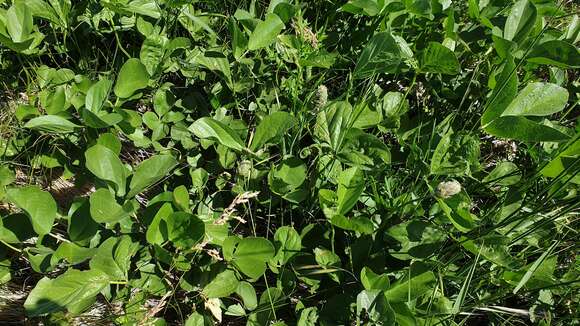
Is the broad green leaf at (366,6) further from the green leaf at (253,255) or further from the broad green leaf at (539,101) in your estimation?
the green leaf at (253,255)

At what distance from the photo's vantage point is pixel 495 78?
5.03ft

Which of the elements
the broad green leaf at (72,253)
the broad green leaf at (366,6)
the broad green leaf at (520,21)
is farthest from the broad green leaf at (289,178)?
the broad green leaf at (520,21)

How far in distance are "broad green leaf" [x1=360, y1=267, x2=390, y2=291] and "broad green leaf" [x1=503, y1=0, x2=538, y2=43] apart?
2.48 feet

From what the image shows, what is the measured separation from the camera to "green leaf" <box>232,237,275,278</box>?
4.08ft

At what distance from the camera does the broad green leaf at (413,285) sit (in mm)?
1237

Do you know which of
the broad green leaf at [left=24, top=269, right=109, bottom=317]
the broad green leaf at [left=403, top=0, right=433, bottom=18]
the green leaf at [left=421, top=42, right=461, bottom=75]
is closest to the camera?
the broad green leaf at [left=24, top=269, right=109, bottom=317]

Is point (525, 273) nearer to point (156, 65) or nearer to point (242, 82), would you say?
point (242, 82)

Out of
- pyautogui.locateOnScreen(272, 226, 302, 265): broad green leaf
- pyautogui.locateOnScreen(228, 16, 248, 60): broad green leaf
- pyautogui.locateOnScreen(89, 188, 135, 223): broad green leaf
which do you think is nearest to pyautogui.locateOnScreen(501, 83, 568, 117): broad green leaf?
pyautogui.locateOnScreen(272, 226, 302, 265): broad green leaf

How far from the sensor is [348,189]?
1307 mm

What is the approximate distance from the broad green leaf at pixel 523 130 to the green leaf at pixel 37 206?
0.99m

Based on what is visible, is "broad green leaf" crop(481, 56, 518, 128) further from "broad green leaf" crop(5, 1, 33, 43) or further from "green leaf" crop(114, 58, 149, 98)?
"broad green leaf" crop(5, 1, 33, 43)

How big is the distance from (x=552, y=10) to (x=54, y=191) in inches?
58.6

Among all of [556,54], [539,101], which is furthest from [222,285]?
[556,54]

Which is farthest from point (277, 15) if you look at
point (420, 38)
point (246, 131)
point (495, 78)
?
point (495, 78)
